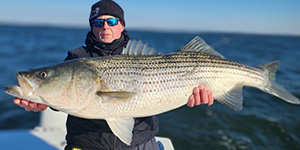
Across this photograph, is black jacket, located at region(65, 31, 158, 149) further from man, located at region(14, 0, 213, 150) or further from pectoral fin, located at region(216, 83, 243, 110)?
pectoral fin, located at region(216, 83, 243, 110)

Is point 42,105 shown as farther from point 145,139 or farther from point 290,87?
point 290,87

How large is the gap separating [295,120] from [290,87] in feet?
15.5

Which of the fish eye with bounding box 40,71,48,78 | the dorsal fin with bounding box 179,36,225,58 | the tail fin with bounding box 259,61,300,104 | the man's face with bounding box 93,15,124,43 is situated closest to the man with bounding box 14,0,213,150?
the man's face with bounding box 93,15,124,43

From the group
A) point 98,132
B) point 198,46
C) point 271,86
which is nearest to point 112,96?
point 98,132

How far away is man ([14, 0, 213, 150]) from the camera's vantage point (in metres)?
3.02

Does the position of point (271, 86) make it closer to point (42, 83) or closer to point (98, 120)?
point (98, 120)

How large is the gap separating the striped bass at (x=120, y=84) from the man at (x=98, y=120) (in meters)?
0.24

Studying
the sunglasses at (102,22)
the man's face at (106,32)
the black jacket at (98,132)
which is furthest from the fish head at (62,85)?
the sunglasses at (102,22)

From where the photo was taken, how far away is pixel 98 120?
310cm

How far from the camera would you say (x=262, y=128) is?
8.49 meters

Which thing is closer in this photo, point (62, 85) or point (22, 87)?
point (22, 87)

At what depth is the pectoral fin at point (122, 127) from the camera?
2.81 meters

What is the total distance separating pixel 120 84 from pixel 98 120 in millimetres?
647

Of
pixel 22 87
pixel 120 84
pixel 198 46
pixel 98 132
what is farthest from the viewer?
pixel 198 46
